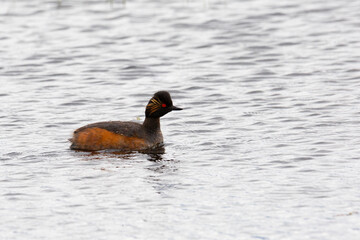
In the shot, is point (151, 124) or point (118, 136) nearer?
point (118, 136)

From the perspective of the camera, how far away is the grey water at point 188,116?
11.2 meters

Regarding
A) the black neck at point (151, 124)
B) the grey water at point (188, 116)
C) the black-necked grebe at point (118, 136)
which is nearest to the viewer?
the grey water at point (188, 116)

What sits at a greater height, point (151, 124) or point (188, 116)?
point (151, 124)

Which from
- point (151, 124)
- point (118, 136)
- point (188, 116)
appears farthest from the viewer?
point (188, 116)

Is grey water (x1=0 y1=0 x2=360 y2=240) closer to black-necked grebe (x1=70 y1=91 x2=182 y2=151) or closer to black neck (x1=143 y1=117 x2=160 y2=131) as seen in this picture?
black-necked grebe (x1=70 y1=91 x2=182 y2=151)

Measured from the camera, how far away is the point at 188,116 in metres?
17.7

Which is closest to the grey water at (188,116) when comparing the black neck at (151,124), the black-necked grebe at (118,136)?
the black-necked grebe at (118,136)

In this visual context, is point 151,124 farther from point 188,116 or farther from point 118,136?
point 188,116

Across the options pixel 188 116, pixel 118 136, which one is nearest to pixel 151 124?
pixel 118 136

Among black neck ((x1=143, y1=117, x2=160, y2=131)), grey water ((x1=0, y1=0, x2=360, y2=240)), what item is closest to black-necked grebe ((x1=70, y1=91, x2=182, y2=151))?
black neck ((x1=143, y1=117, x2=160, y2=131))

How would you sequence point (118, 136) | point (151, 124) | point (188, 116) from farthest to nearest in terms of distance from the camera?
Result: point (188, 116) → point (151, 124) → point (118, 136)

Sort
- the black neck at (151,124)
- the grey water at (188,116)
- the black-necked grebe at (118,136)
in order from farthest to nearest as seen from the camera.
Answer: the black neck at (151,124) < the black-necked grebe at (118,136) < the grey water at (188,116)

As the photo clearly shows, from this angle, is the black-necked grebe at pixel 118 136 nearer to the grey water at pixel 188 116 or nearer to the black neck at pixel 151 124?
the black neck at pixel 151 124

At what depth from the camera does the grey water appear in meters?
11.2
